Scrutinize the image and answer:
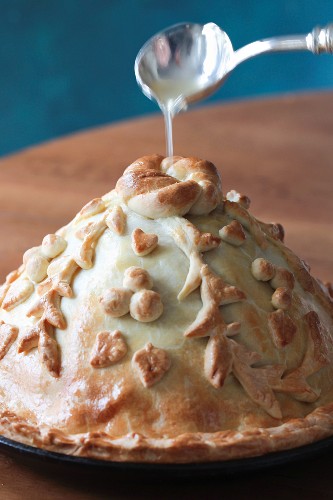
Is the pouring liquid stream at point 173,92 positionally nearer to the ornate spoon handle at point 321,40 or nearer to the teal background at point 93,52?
the ornate spoon handle at point 321,40

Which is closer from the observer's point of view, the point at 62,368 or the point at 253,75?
the point at 62,368

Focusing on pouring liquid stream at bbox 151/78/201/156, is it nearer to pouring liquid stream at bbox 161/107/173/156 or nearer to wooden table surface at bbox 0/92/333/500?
pouring liquid stream at bbox 161/107/173/156

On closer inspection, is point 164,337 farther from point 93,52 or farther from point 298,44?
point 93,52

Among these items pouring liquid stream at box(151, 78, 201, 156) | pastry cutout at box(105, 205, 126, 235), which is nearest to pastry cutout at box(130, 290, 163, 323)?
pastry cutout at box(105, 205, 126, 235)

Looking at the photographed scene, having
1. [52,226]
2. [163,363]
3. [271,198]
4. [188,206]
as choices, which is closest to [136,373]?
[163,363]

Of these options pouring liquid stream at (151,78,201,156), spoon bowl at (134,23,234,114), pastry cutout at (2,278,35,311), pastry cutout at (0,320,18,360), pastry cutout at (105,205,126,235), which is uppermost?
spoon bowl at (134,23,234,114)

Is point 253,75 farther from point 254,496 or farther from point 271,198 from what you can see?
point 254,496

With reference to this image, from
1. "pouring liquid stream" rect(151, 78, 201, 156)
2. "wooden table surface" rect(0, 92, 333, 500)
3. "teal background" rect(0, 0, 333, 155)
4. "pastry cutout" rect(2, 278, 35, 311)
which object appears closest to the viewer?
"pastry cutout" rect(2, 278, 35, 311)
